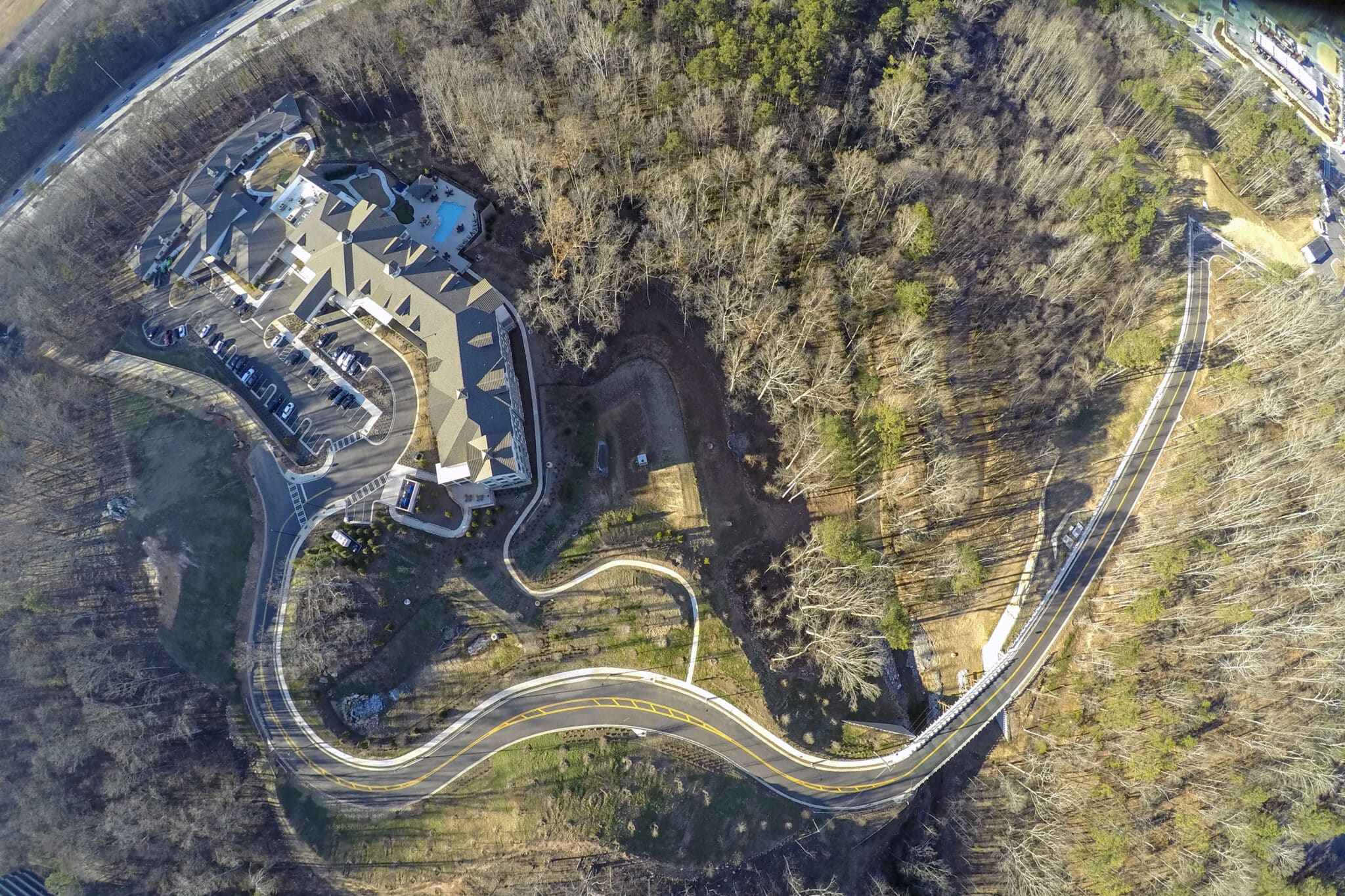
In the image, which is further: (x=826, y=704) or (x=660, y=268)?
(x=660, y=268)

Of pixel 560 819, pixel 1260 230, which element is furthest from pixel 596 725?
pixel 1260 230

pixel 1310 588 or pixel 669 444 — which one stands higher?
pixel 669 444

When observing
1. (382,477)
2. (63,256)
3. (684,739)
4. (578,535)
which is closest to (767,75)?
(578,535)

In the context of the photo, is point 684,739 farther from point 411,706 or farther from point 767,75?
point 767,75

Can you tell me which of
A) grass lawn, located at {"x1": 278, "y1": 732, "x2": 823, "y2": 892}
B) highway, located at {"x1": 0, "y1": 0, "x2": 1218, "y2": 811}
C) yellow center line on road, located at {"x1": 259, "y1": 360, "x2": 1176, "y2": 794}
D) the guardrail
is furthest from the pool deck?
the guardrail

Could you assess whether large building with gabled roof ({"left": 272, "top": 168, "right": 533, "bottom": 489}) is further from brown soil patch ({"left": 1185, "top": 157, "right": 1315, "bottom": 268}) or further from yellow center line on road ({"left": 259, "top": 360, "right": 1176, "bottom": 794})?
brown soil patch ({"left": 1185, "top": 157, "right": 1315, "bottom": 268})

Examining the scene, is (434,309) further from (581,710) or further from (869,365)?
(869,365)

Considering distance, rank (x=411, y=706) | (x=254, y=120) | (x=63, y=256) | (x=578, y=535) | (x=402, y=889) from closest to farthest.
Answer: (x=402, y=889) → (x=411, y=706) → (x=578, y=535) → (x=63, y=256) → (x=254, y=120)
